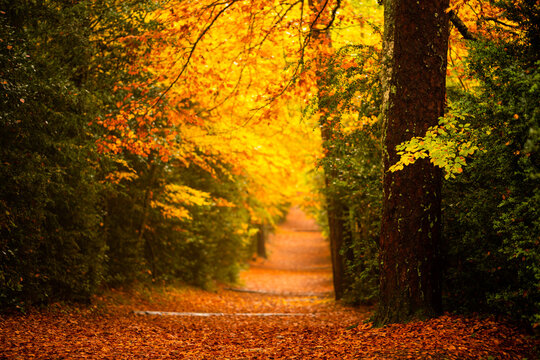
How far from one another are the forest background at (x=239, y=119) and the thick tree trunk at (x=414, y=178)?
1.12ft

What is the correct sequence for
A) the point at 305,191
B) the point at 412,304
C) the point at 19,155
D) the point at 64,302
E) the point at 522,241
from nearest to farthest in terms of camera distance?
the point at 522,241 → the point at 412,304 → the point at 19,155 → the point at 64,302 → the point at 305,191

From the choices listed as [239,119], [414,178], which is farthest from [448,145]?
[239,119]

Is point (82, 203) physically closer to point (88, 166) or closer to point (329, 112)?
point (88, 166)

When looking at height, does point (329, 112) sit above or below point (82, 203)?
above

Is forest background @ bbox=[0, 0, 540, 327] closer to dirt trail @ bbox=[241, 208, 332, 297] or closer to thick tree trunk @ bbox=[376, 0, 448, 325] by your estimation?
thick tree trunk @ bbox=[376, 0, 448, 325]

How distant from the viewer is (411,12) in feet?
17.5

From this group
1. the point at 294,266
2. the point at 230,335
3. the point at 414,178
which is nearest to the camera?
the point at 414,178

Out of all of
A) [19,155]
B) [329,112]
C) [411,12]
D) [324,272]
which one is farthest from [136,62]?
[324,272]

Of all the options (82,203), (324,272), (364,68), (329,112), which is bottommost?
(324,272)

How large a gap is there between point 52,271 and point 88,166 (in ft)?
6.65

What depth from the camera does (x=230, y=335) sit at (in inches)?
274

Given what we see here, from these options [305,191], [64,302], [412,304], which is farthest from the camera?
[305,191]

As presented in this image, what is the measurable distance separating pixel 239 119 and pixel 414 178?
6039 mm

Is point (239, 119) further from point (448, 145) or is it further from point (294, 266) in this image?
point (294, 266)
